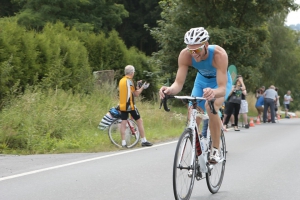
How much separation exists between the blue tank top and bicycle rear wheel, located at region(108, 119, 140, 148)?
5986mm

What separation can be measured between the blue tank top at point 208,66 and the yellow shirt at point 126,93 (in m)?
5.60

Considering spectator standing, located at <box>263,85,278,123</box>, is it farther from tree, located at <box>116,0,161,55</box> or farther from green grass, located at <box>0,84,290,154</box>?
tree, located at <box>116,0,161,55</box>

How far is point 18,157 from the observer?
10.8 meters

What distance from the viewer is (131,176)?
8727 millimetres

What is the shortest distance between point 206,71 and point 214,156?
1.05m

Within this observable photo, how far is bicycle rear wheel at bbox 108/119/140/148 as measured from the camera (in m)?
13.2

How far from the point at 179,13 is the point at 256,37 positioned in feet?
12.0

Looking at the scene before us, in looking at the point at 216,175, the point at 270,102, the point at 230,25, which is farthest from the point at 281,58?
the point at 216,175

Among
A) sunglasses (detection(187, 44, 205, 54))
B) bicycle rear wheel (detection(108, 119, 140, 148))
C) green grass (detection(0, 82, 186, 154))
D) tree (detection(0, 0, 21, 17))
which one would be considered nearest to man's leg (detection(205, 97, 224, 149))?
sunglasses (detection(187, 44, 205, 54))

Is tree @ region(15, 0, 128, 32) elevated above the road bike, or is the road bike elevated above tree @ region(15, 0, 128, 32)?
tree @ region(15, 0, 128, 32)

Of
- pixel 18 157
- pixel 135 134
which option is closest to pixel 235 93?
pixel 135 134

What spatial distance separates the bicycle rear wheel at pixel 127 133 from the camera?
13227mm

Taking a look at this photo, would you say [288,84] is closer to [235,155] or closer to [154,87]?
[154,87]

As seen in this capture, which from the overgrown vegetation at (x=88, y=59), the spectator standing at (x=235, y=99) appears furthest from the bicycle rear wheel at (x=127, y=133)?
the spectator standing at (x=235, y=99)
